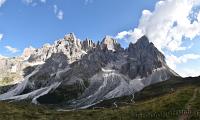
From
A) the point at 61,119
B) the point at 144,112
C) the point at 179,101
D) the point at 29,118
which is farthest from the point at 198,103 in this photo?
the point at 29,118

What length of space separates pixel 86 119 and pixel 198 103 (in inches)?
1442

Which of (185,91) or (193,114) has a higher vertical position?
(185,91)

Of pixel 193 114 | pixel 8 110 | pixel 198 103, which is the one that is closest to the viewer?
pixel 193 114

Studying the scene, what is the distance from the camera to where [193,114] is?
3947 inches

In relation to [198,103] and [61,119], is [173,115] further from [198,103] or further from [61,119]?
[61,119]

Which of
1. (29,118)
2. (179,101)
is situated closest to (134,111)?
(179,101)

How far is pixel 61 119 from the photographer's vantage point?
118312 millimetres

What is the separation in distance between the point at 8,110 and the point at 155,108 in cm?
5331

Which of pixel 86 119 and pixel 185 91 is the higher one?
pixel 185 91

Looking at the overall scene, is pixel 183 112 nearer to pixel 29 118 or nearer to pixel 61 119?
pixel 61 119

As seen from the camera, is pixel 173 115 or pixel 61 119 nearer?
pixel 173 115

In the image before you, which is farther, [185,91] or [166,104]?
[185,91]

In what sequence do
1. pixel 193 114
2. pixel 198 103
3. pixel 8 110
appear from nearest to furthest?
pixel 193 114 → pixel 198 103 → pixel 8 110

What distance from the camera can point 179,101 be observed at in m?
120
